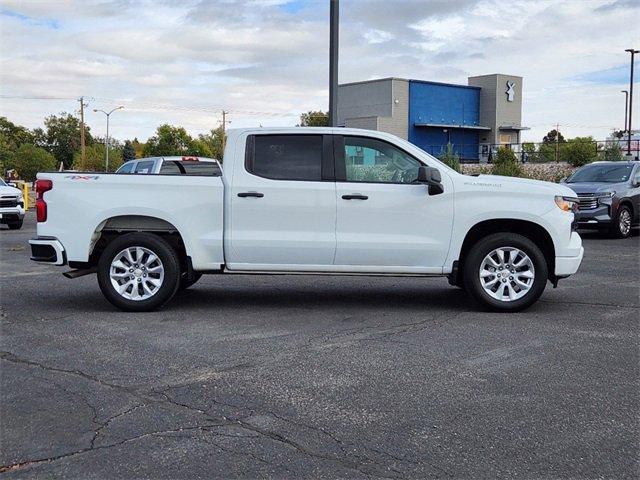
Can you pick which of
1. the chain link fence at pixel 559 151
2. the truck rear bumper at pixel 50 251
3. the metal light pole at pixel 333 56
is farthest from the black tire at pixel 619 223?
the chain link fence at pixel 559 151

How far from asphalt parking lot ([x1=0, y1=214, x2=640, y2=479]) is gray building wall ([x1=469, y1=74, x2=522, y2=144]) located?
56.1m

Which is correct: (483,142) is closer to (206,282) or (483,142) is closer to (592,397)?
(206,282)

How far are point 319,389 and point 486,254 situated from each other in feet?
11.1

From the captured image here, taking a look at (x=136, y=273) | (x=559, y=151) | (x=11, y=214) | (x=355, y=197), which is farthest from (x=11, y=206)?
(x=559, y=151)

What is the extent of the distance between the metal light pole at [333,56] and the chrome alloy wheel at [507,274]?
750 cm

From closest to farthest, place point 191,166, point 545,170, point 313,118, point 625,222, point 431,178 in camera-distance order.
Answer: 1. point 431,178
2. point 191,166
3. point 625,222
4. point 545,170
5. point 313,118

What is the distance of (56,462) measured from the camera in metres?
3.96

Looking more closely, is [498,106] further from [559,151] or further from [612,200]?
[612,200]

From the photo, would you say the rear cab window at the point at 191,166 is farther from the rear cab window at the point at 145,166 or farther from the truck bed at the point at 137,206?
the truck bed at the point at 137,206

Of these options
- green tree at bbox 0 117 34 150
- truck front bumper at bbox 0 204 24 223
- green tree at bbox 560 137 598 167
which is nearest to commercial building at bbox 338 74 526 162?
green tree at bbox 560 137 598 167

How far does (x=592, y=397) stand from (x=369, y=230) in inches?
131

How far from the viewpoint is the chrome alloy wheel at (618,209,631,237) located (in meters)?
17.5

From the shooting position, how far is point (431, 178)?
772cm

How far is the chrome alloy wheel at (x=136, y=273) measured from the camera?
7.95 m
